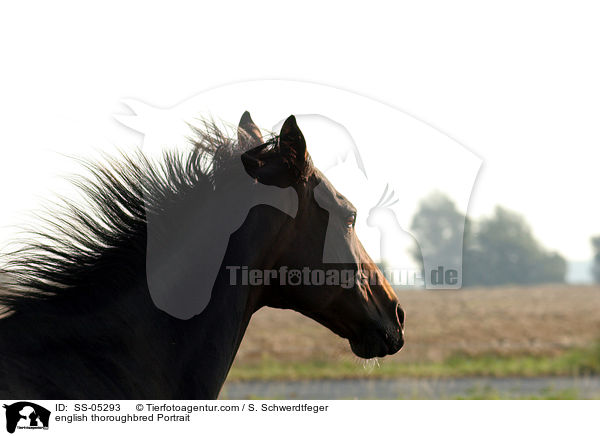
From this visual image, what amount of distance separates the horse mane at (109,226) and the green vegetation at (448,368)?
11.7 meters

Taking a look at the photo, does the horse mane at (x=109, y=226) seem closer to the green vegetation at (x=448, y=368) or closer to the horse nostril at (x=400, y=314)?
the horse nostril at (x=400, y=314)

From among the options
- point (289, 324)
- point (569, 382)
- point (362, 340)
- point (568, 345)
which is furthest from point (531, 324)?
point (362, 340)

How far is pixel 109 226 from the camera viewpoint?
3.00 meters

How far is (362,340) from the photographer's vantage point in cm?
337

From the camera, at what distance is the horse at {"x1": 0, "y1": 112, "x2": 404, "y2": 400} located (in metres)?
2.70

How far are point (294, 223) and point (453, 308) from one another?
108 feet

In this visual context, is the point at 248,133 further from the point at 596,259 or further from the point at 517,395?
the point at 596,259

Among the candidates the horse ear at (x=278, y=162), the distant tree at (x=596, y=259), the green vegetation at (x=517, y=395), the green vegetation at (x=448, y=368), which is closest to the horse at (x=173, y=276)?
the horse ear at (x=278, y=162)

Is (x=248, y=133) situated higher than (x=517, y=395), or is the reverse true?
(x=248, y=133)
